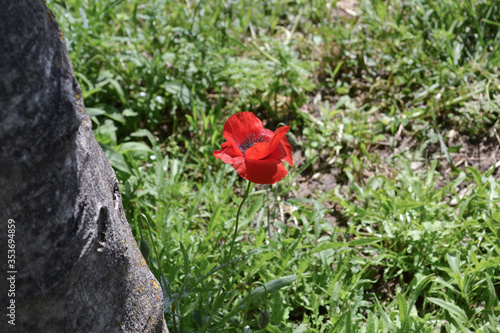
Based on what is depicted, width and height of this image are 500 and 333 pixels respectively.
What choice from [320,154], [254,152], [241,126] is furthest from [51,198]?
[320,154]

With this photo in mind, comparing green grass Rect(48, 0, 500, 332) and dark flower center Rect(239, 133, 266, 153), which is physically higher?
dark flower center Rect(239, 133, 266, 153)

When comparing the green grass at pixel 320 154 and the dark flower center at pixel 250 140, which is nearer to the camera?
the dark flower center at pixel 250 140

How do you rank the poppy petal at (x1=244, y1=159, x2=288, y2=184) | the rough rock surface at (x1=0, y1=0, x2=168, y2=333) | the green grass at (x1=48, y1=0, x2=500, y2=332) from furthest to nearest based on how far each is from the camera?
the green grass at (x1=48, y1=0, x2=500, y2=332) < the poppy petal at (x1=244, y1=159, x2=288, y2=184) < the rough rock surface at (x1=0, y1=0, x2=168, y2=333)

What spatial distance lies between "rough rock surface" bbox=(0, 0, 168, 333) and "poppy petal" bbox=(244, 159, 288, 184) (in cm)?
36

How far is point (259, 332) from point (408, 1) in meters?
2.64

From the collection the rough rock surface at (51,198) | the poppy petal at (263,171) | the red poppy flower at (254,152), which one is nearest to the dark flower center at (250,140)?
the red poppy flower at (254,152)

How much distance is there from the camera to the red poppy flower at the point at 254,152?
1208mm

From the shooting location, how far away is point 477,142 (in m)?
2.60

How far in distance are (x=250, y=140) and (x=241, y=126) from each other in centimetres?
6

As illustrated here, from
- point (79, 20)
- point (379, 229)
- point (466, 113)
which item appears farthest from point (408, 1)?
point (79, 20)

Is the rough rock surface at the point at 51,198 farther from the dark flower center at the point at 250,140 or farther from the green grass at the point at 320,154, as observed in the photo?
the green grass at the point at 320,154

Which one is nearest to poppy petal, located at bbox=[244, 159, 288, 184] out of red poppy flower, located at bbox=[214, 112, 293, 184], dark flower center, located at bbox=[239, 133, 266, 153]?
red poppy flower, located at bbox=[214, 112, 293, 184]

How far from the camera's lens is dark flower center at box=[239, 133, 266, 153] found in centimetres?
141

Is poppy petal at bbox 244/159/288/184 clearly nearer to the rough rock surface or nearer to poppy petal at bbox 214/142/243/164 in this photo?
poppy petal at bbox 214/142/243/164
